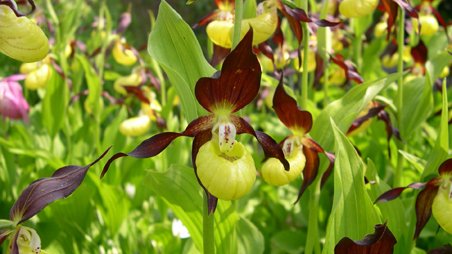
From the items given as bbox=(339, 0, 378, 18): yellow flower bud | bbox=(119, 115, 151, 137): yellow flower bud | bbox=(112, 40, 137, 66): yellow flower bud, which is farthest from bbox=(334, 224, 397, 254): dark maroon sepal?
bbox=(112, 40, 137, 66): yellow flower bud

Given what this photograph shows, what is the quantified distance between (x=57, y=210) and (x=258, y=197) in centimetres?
91

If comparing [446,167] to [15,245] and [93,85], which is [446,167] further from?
[93,85]

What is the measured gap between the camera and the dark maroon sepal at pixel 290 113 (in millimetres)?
1216

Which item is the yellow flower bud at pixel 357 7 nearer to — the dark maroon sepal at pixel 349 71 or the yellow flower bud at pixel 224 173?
the dark maroon sepal at pixel 349 71

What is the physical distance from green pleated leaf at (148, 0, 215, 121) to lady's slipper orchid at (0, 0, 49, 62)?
22cm

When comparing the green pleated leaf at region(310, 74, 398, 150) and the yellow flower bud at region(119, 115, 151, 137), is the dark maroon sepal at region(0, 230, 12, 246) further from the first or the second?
the yellow flower bud at region(119, 115, 151, 137)

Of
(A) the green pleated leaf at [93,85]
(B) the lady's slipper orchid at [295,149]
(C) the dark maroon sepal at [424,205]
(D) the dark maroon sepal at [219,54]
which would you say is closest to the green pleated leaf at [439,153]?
(C) the dark maroon sepal at [424,205]

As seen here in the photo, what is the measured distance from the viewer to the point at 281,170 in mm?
1306

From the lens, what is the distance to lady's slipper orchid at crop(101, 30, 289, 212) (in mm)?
969

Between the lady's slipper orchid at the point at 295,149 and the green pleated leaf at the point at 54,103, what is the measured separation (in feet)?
4.69

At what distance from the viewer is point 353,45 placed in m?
2.80

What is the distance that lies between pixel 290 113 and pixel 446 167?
337mm

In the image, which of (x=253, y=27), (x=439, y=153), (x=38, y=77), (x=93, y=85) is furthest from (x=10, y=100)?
(x=439, y=153)

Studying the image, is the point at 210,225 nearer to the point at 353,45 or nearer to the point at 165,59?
the point at 165,59
